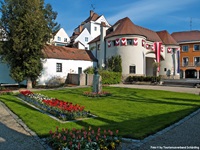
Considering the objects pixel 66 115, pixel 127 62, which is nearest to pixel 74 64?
pixel 127 62

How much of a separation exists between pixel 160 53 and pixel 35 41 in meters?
24.6

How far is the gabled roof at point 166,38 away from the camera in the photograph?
124 ft

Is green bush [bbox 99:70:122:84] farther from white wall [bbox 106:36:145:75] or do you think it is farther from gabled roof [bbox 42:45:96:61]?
gabled roof [bbox 42:45:96:61]

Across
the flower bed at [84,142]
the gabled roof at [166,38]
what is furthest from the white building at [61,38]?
the flower bed at [84,142]

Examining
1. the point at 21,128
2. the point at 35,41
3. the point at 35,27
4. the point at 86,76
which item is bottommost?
the point at 21,128

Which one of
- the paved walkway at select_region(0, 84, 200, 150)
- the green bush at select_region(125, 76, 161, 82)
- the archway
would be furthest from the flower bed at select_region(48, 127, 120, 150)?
the archway

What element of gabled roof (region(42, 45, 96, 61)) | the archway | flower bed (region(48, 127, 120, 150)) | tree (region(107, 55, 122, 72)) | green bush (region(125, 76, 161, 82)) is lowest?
flower bed (region(48, 127, 120, 150))

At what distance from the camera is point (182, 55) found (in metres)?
45.7

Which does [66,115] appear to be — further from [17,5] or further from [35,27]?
[17,5]

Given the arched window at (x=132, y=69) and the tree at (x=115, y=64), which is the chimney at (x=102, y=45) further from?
the arched window at (x=132, y=69)

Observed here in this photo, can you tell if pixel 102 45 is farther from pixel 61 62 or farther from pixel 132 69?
pixel 61 62

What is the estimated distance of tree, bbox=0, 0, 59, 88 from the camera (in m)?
19.4

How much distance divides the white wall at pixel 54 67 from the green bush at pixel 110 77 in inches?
206

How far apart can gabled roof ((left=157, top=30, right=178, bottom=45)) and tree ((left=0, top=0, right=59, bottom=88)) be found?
2591 centimetres
